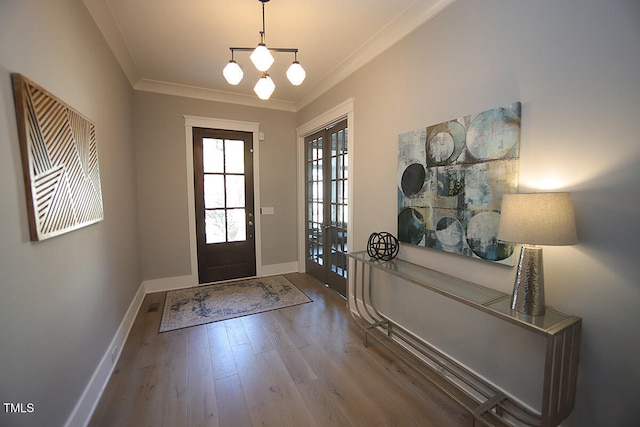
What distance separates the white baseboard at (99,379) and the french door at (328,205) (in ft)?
7.59

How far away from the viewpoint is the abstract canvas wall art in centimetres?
154

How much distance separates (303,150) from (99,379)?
3500 millimetres

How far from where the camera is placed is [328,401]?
175 cm

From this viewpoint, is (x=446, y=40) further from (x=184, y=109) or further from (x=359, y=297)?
(x=184, y=109)

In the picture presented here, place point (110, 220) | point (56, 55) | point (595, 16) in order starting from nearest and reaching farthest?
point (595, 16) → point (56, 55) → point (110, 220)

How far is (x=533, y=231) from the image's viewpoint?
121 centimetres

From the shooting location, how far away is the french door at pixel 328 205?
3311 millimetres

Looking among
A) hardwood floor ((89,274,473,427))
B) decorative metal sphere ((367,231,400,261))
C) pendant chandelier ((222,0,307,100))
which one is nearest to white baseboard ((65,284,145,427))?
hardwood floor ((89,274,473,427))

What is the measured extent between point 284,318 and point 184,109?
10.0 feet

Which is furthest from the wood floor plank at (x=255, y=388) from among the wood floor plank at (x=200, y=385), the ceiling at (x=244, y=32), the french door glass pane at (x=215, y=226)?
the ceiling at (x=244, y=32)

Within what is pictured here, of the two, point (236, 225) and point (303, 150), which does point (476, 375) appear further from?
point (303, 150)

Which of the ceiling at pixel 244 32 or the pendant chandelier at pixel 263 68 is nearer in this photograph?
the pendant chandelier at pixel 263 68

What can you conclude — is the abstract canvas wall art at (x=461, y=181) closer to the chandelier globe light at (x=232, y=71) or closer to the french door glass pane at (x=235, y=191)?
the chandelier globe light at (x=232, y=71)

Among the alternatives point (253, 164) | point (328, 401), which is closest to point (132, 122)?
point (253, 164)
